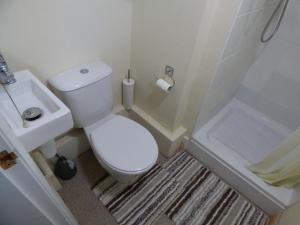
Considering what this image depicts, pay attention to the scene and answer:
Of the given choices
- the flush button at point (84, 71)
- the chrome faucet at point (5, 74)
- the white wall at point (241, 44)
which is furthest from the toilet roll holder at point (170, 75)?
the chrome faucet at point (5, 74)

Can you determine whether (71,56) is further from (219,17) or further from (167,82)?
(219,17)

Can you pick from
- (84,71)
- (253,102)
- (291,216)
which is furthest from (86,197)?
(253,102)

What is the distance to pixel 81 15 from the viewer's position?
1.10 metres

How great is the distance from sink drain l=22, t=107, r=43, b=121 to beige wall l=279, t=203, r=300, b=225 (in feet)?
4.67

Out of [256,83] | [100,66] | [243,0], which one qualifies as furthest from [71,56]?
[256,83]

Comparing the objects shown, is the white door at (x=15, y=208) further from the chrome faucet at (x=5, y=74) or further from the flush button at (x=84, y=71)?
the flush button at (x=84, y=71)

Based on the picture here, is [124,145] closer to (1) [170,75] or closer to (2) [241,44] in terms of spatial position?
(1) [170,75]

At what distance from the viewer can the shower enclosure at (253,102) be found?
1.34 metres

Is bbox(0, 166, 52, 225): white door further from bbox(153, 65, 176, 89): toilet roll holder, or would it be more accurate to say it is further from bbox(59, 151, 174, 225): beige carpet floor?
bbox(153, 65, 176, 89): toilet roll holder

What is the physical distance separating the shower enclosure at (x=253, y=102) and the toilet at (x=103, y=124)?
546 millimetres

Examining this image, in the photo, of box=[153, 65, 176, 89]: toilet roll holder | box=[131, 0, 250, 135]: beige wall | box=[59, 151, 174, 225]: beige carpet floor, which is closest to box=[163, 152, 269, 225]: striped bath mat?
box=[59, 151, 174, 225]: beige carpet floor

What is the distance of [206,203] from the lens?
147cm

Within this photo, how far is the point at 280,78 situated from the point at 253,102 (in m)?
0.33

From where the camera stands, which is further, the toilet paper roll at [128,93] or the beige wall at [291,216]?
the toilet paper roll at [128,93]
